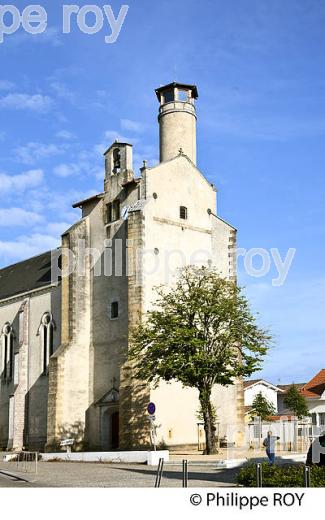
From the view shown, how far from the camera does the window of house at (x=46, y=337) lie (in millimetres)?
46125

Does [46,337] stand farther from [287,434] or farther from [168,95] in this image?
[168,95]

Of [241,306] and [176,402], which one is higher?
[241,306]

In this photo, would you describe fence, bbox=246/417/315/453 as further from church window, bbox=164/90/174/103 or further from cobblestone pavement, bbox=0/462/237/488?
church window, bbox=164/90/174/103

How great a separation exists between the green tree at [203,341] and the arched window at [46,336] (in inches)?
438

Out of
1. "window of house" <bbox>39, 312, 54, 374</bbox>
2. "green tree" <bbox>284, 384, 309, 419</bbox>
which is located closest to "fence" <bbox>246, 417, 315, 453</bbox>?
"window of house" <bbox>39, 312, 54, 374</bbox>

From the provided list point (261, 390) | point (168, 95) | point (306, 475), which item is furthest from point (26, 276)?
point (306, 475)

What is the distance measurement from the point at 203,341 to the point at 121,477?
1107 centimetres

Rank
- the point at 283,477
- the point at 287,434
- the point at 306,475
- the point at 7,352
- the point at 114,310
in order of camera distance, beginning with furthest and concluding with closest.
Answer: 1. the point at 7,352
2. the point at 114,310
3. the point at 287,434
4. the point at 283,477
5. the point at 306,475

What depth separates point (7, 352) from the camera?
168ft

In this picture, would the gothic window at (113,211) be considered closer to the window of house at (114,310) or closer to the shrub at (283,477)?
the window of house at (114,310)
